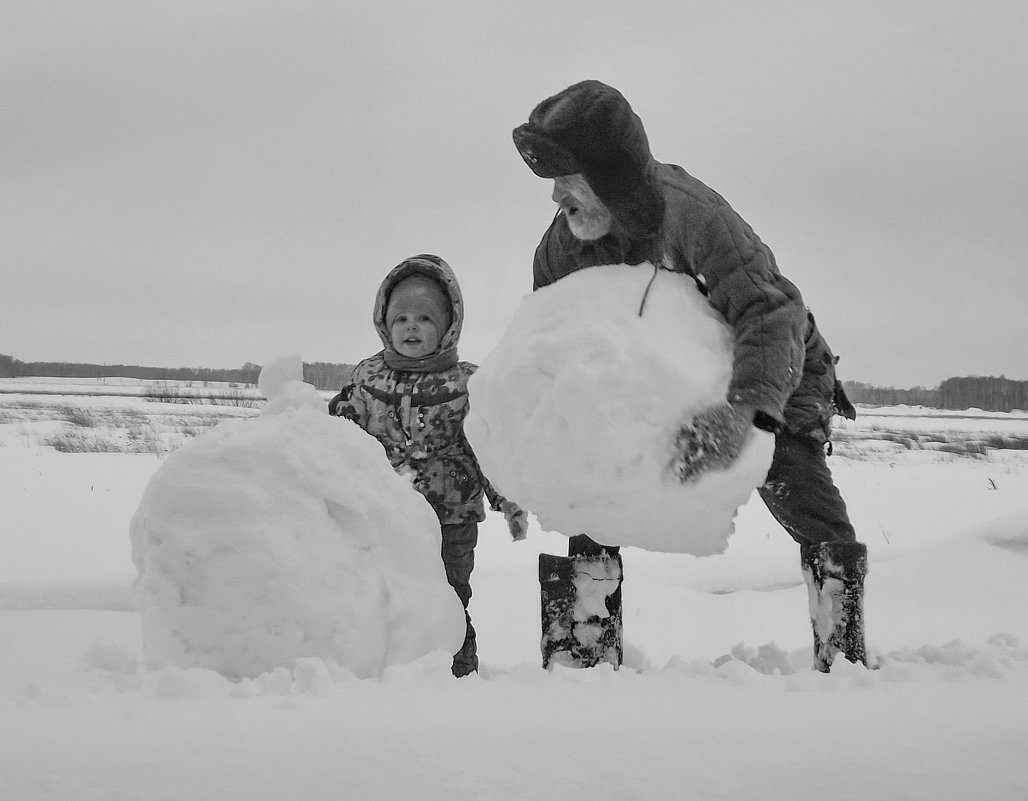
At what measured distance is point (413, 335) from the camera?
2520 mm

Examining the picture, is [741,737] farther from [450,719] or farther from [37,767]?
[37,767]

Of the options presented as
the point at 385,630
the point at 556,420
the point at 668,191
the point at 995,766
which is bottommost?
the point at 995,766

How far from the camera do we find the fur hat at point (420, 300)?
255cm

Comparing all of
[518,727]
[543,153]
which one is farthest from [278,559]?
[543,153]

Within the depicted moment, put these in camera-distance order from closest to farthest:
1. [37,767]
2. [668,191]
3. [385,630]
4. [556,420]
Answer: [37,767], [556,420], [385,630], [668,191]

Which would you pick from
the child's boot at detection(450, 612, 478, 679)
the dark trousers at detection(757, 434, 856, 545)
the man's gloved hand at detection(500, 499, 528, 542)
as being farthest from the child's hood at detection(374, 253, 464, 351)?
the dark trousers at detection(757, 434, 856, 545)

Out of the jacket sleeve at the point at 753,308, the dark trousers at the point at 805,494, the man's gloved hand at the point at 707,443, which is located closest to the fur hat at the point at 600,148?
the jacket sleeve at the point at 753,308

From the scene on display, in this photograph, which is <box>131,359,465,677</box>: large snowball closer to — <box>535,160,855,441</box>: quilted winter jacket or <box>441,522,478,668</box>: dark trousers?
<box>535,160,855,441</box>: quilted winter jacket

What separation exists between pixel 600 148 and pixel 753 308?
39 cm

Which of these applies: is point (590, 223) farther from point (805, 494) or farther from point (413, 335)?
point (413, 335)

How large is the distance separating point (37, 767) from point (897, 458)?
886 cm

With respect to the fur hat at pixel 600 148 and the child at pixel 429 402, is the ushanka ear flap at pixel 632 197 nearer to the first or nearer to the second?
the fur hat at pixel 600 148

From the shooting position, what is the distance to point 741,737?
1.20 m

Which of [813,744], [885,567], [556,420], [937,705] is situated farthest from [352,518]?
[885,567]
